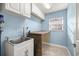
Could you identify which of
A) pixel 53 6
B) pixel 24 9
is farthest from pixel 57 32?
pixel 24 9

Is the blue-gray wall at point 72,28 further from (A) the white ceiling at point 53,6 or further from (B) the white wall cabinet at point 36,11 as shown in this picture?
(B) the white wall cabinet at point 36,11

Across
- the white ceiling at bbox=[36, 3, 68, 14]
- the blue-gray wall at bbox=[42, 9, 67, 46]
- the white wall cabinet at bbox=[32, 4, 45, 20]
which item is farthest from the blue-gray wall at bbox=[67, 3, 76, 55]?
the white wall cabinet at bbox=[32, 4, 45, 20]

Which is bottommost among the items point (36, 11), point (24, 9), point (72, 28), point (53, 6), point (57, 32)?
point (57, 32)

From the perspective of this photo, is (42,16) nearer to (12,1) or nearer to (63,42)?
(63,42)

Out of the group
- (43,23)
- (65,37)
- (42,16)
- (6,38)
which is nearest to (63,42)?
(65,37)

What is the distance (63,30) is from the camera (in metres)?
2.68

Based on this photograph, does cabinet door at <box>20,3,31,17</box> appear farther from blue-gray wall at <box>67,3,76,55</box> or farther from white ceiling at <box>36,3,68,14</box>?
blue-gray wall at <box>67,3,76,55</box>

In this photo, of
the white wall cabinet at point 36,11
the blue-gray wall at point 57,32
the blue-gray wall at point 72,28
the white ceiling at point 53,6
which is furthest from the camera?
the blue-gray wall at point 57,32

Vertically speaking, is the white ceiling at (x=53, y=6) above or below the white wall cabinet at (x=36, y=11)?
above

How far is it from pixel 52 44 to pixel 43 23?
0.74 metres

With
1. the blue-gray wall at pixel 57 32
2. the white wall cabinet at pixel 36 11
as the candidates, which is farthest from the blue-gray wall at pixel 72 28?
the white wall cabinet at pixel 36 11

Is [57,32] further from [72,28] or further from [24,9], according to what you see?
[24,9]

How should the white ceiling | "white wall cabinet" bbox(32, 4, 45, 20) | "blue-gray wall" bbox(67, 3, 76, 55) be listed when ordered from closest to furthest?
"blue-gray wall" bbox(67, 3, 76, 55)
"white wall cabinet" bbox(32, 4, 45, 20)
the white ceiling

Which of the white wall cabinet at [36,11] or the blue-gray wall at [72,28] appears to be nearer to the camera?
the blue-gray wall at [72,28]
